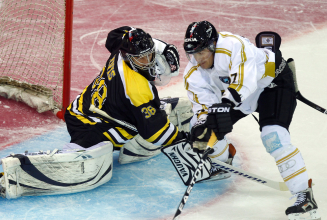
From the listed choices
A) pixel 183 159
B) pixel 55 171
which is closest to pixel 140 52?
pixel 183 159

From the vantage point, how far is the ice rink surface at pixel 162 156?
279 centimetres

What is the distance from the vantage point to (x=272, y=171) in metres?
3.30

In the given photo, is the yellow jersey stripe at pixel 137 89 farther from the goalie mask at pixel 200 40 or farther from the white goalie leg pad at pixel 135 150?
the white goalie leg pad at pixel 135 150

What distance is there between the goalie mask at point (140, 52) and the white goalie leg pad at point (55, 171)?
533 millimetres

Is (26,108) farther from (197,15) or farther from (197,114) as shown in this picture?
(197,15)

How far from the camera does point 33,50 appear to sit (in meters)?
4.70

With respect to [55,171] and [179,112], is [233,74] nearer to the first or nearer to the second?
[179,112]

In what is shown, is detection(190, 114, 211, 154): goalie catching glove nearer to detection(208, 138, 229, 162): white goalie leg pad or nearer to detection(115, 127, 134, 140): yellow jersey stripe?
detection(208, 138, 229, 162): white goalie leg pad

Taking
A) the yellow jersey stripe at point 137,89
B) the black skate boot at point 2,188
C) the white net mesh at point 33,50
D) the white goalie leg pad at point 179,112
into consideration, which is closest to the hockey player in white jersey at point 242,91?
the yellow jersey stripe at point 137,89

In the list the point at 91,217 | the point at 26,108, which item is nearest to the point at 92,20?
the point at 26,108

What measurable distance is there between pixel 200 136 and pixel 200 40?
0.56 m

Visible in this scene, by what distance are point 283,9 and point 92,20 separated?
2.76 metres

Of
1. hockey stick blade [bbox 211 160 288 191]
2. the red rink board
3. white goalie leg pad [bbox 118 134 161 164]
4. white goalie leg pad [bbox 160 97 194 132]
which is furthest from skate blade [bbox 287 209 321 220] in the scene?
the red rink board

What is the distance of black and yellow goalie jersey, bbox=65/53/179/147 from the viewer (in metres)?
2.85
